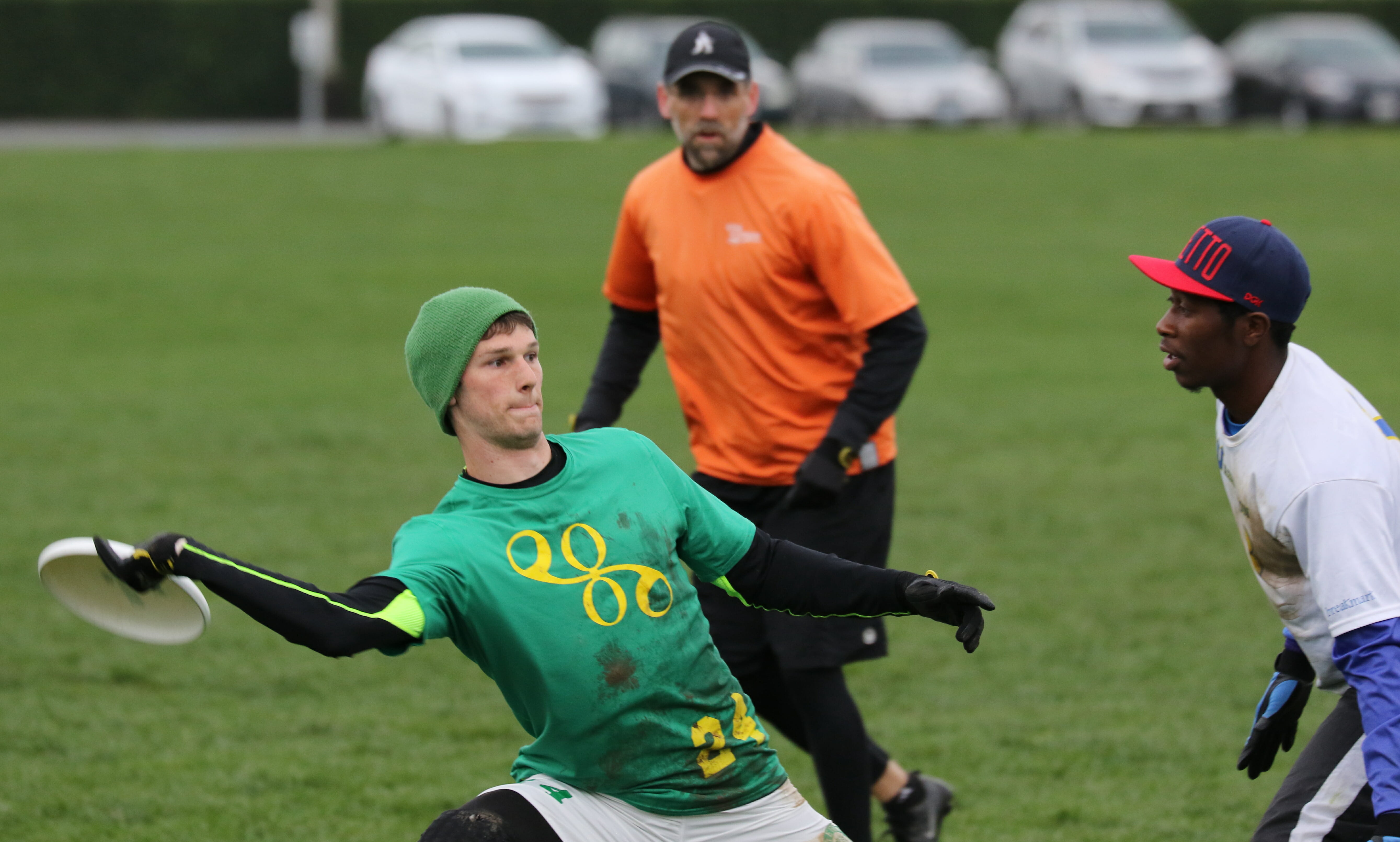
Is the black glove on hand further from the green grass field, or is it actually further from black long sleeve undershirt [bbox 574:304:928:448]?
the green grass field

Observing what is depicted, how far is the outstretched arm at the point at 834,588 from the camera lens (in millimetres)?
3512

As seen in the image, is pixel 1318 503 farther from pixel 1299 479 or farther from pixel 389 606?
pixel 389 606

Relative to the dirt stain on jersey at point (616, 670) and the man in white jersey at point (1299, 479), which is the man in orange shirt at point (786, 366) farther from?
the dirt stain on jersey at point (616, 670)

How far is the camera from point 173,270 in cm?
1894

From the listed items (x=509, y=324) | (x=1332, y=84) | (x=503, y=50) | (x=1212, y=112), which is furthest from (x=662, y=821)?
(x=1332, y=84)

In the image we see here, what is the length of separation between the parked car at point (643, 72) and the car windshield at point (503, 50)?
205cm

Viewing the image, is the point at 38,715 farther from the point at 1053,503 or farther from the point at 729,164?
the point at 1053,503

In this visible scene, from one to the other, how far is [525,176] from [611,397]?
62.2ft

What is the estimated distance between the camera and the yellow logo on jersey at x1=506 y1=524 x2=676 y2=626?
3.37 metres

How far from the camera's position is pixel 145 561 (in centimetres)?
299

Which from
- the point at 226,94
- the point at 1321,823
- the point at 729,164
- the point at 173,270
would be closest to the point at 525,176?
the point at 173,270

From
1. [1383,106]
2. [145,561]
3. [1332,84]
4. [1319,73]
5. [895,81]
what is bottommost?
[895,81]

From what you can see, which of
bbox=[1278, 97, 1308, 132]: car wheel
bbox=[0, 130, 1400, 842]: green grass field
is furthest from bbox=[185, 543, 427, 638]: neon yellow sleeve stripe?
bbox=[1278, 97, 1308, 132]: car wheel

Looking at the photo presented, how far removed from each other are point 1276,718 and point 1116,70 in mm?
25416
